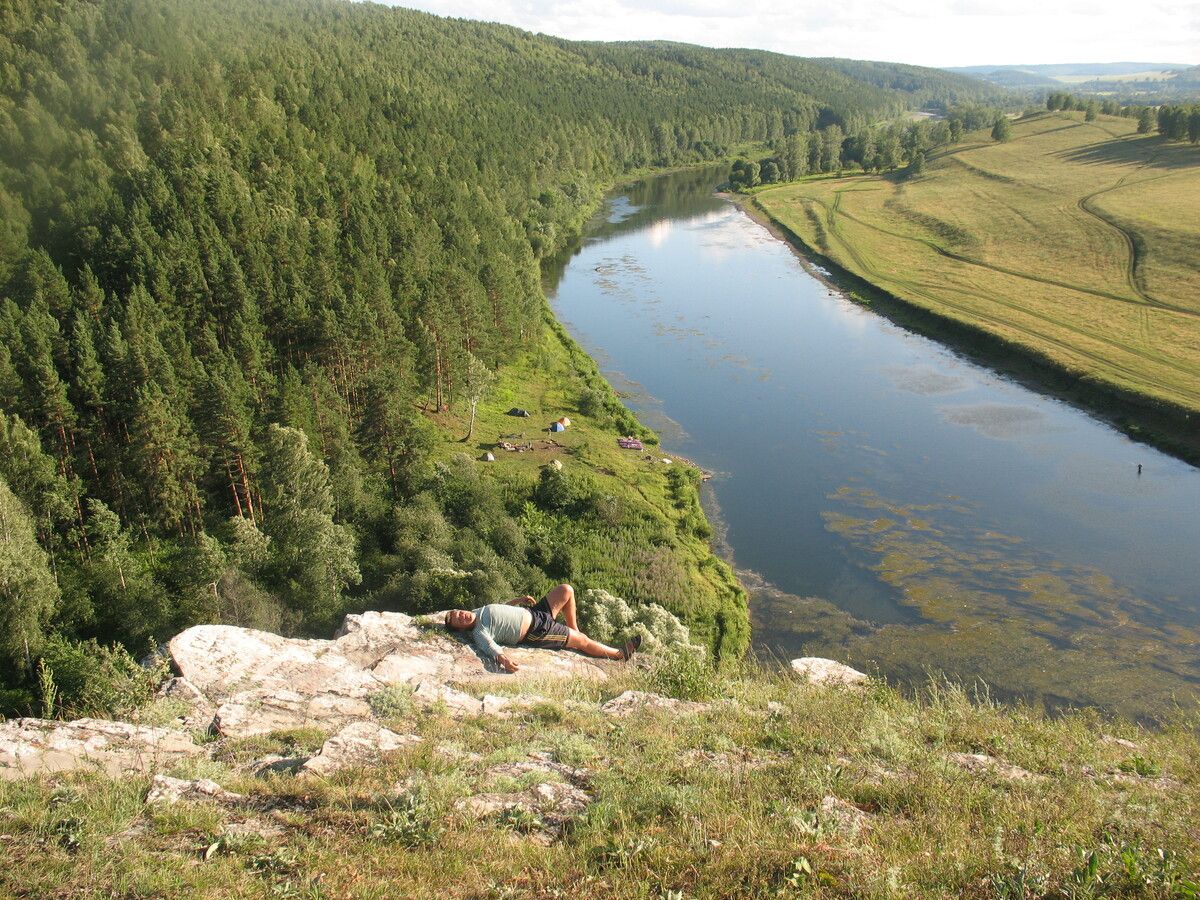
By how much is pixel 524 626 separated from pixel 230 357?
29694 mm

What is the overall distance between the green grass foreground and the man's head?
4.34 meters

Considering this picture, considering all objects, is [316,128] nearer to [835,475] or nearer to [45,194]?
[45,194]

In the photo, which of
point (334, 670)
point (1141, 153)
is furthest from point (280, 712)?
point (1141, 153)

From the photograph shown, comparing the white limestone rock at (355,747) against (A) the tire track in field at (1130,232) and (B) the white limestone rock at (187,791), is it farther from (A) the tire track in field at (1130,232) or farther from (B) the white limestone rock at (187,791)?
(A) the tire track in field at (1130,232)

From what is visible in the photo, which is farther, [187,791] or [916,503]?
[916,503]

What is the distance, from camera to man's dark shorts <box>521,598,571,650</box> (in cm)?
1603

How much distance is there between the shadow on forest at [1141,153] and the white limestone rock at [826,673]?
144 meters

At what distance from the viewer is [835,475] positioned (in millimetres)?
47812

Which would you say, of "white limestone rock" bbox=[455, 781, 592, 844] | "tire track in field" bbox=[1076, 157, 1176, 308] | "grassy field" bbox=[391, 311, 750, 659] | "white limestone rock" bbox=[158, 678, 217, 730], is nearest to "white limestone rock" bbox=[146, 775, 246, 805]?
"white limestone rock" bbox=[158, 678, 217, 730]

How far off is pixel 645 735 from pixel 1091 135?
613ft

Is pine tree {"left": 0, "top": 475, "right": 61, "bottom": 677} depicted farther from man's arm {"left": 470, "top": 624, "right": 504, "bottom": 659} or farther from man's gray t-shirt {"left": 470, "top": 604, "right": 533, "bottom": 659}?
man's arm {"left": 470, "top": 624, "right": 504, "bottom": 659}

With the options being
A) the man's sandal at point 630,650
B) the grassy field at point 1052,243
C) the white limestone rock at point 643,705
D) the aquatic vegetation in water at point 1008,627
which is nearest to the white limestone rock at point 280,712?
the white limestone rock at point 643,705

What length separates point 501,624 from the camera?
619 inches

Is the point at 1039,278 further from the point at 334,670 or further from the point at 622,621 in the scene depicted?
the point at 334,670
